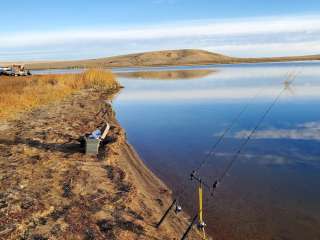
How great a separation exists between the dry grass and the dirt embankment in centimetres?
644

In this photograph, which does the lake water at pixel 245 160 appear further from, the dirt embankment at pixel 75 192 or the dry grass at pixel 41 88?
the dry grass at pixel 41 88

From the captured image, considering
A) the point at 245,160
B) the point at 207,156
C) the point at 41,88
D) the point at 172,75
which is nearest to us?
the point at 245,160

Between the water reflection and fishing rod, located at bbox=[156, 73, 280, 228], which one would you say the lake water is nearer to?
fishing rod, located at bbox=[156, 73, 280, 228]

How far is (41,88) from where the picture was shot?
90.4 ft

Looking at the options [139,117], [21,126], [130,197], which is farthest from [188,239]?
[139,117]

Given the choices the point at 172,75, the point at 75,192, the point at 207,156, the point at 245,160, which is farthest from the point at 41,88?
the point at 172,75

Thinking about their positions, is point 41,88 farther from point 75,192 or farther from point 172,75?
point 172,75

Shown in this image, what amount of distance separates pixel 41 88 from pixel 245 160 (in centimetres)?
1917

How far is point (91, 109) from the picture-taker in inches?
850

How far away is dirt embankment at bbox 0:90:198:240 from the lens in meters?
6.66

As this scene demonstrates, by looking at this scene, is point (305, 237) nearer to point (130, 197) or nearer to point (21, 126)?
point (130, 197)

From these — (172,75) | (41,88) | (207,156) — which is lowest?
(172,75)

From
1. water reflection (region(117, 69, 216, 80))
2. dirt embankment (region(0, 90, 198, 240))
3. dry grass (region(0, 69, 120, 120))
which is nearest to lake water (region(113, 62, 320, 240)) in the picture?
dirt embankment (region(0, 90, 198, 240))

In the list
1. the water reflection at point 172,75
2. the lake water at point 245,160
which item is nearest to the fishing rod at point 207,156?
the lake water at point 245,160
